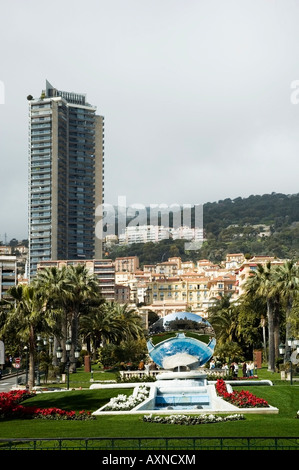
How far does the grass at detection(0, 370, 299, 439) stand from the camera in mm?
25703

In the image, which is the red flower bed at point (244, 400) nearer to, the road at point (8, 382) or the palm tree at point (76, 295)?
the road at point (8, 382)

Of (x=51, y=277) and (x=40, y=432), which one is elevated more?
(x=51, y=277)

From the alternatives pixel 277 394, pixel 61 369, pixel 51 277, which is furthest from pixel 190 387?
pixel 51 277

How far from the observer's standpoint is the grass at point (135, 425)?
25.7 metres

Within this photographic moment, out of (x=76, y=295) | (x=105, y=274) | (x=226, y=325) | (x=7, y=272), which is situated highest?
(x=7, y=272)

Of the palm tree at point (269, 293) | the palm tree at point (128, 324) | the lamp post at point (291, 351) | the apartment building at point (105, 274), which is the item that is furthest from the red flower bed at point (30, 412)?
the apartment building at point (105, 274)

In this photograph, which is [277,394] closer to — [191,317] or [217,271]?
[191,317]

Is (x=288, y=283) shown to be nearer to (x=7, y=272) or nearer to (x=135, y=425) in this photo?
(x=135, y=425)

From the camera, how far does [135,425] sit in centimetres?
2869

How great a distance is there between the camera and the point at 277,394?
37781 millimetres

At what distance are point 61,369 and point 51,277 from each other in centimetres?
803

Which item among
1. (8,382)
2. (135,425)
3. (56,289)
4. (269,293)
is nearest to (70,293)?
(56,289)

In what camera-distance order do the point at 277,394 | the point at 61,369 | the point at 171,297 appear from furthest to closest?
1. the point at 171,297
2. the point at 61,369
3. the point at 277,394
